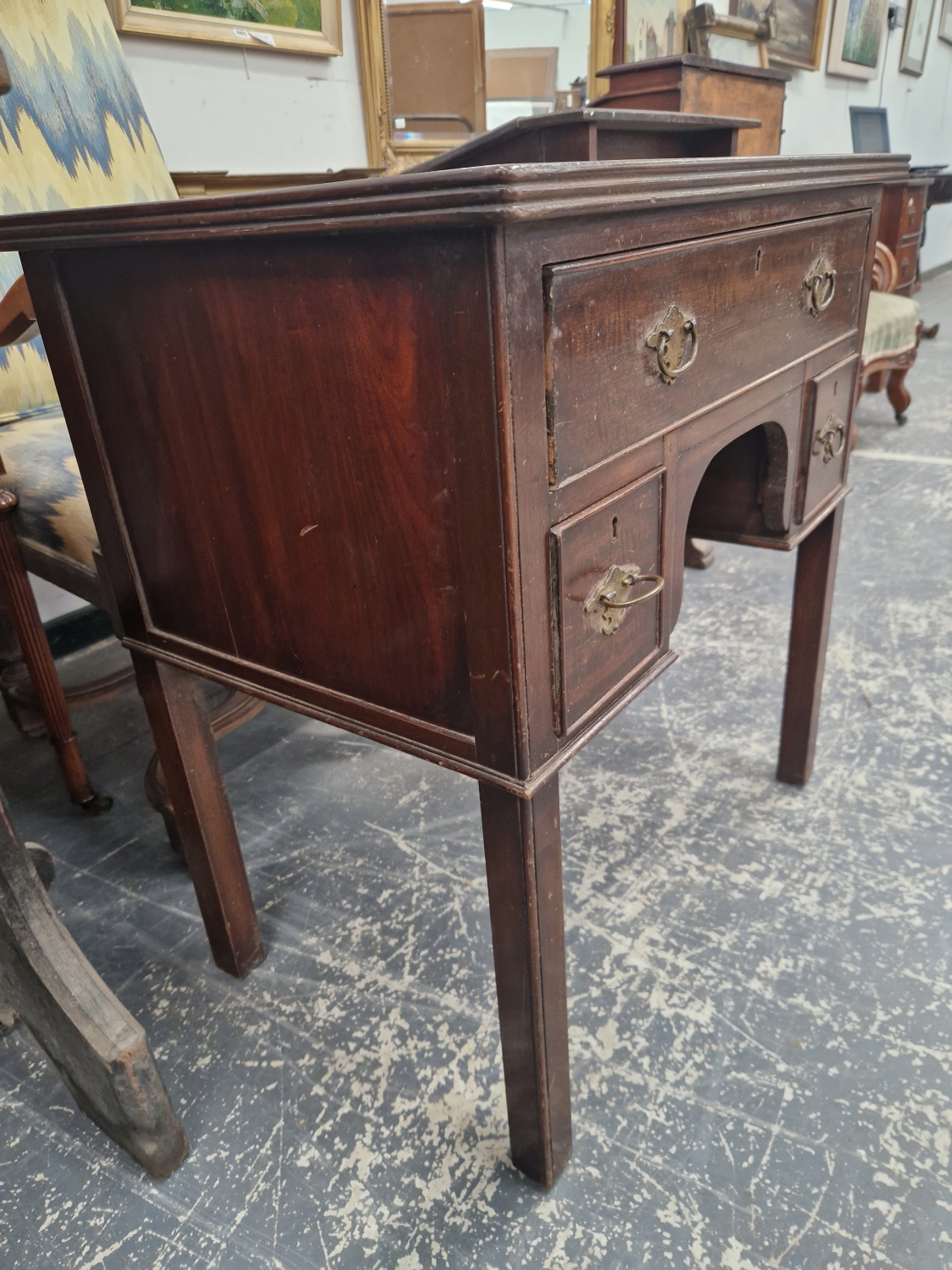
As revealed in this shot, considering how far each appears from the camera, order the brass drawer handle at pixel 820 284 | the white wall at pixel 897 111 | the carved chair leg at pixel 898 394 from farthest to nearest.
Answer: the white wall at pixel 897 111 < the carved chair leg at pixel 898 394 < the brass drawer handle at pixel 820 284

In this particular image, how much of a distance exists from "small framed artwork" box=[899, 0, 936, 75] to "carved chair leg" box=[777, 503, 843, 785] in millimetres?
6749

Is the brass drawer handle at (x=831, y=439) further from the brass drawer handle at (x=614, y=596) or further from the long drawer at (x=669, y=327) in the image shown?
the brass drawer handle at (x=614, y=596)

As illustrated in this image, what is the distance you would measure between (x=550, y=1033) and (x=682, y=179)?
766 mm

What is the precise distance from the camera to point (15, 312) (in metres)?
1.16

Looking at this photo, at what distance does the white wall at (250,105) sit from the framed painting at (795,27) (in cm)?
280

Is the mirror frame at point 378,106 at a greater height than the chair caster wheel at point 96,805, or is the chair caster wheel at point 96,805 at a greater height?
the mirror frame at point 378,106

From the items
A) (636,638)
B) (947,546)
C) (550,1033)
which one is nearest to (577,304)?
(636,638)


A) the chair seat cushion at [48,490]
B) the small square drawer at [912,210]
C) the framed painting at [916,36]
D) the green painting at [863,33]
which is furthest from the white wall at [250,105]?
the framed painting at [916,36]

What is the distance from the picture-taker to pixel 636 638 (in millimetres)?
823

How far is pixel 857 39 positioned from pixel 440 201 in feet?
21.1

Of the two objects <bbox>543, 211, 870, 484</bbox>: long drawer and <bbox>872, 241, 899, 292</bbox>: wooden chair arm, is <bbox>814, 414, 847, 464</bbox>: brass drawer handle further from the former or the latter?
<bbox>872, 241, 899, 292</bbox>: wooden chair arm

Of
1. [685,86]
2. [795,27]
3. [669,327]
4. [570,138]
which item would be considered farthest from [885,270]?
[669,327]

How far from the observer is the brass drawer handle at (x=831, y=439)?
1182mm

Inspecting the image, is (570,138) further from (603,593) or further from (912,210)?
(912,210)
